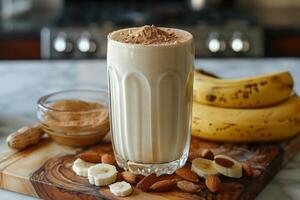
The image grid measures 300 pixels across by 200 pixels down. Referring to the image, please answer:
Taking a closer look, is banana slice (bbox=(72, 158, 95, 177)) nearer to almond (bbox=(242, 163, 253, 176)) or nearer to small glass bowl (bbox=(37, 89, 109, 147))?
small glass bowl (bbox=(37, 89, 109, 147))

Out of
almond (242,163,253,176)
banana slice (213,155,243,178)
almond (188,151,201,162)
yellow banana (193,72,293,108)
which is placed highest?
yellow banana (193,72,293,108)

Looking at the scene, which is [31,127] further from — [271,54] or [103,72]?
[271,54]

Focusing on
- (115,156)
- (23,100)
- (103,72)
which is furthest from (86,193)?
(103,72)

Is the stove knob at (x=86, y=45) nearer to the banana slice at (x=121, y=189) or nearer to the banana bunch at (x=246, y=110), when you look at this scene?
the banana bunch at (x=246, y=110)

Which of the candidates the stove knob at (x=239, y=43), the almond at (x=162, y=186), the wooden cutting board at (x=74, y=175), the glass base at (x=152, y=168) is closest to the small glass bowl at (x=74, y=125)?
the wooden cutting board at (x=74, y=175)

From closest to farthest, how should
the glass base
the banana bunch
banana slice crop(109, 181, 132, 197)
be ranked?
banana slice crop(109, 181, 132, 197), the glass base, the banana bunch

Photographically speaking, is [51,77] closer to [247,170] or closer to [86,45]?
[247,170]

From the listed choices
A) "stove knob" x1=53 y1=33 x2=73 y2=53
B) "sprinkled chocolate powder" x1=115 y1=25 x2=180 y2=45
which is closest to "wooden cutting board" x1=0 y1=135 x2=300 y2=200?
"sprinkled chocolate powder" x1=115 y1=25 x2=180 y2=45

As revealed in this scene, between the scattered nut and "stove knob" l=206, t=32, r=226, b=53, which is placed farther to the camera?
"stove knob" l=206, t=32, r=226, b=53
